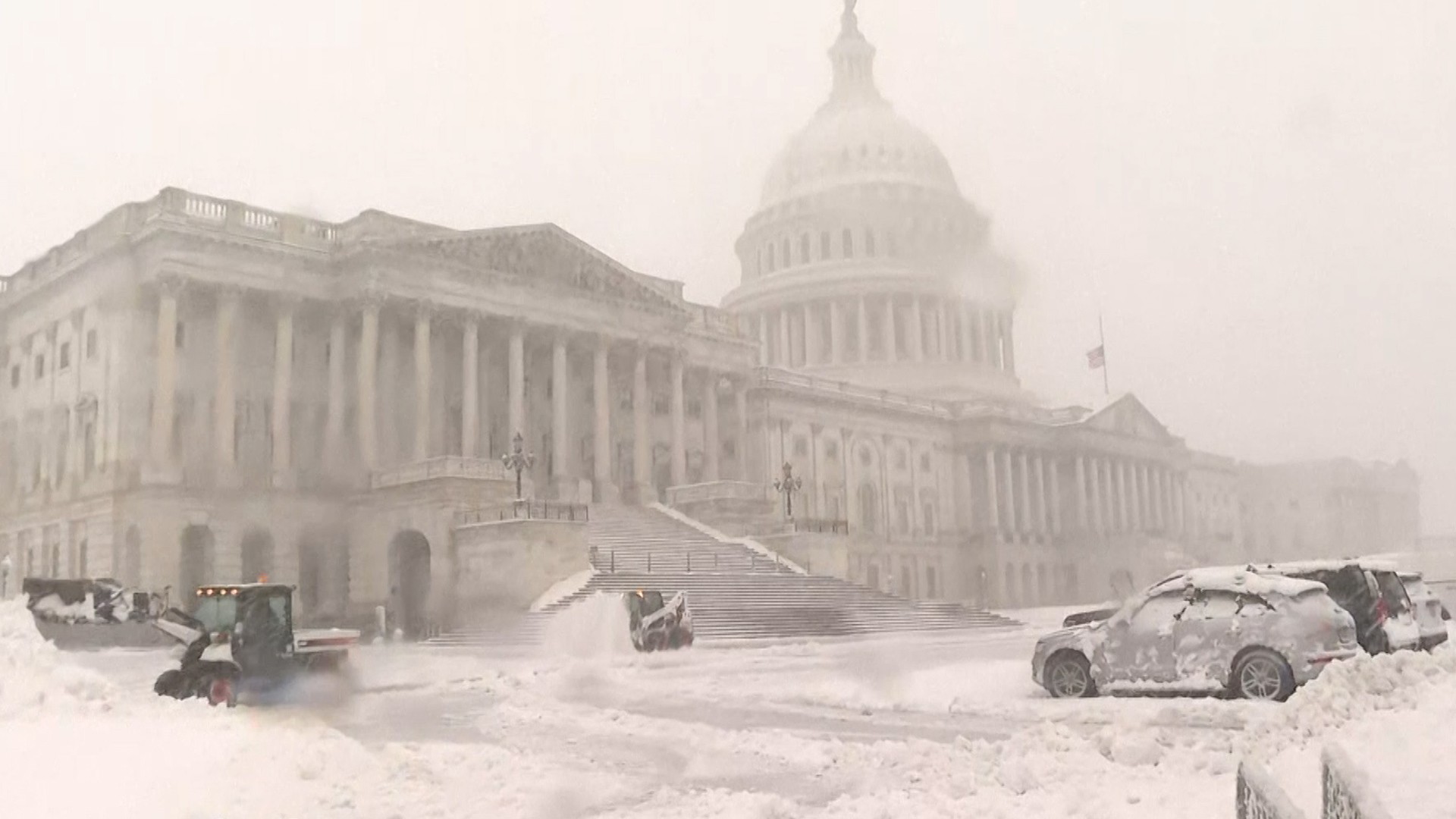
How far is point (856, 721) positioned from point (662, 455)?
42470 mm

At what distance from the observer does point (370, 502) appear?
4203cm

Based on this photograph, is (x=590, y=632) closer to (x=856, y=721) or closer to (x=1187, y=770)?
(x=856, y=721)

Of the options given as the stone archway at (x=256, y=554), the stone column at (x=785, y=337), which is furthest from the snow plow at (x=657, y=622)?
the stone column at (x=785, y=337)

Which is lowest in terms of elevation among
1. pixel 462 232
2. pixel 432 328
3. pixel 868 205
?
pixel 432 328

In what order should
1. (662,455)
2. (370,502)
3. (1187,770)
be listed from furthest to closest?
(662,455) → (370,502) → (1187,770)

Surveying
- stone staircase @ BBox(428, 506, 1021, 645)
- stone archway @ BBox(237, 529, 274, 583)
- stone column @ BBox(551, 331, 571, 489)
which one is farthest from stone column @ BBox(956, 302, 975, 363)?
stone archway @ BBox(237, 529, 274, 583)

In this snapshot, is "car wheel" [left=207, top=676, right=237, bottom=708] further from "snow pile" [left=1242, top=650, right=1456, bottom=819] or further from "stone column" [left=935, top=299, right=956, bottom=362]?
"stone column" [left=935, top=299, right=956, bottom=362]

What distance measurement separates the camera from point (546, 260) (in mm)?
48656

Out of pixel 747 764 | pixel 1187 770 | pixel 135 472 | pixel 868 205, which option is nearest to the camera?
pixel 1187 770

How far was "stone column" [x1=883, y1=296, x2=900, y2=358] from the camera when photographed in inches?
3484

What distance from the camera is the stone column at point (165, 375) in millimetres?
39500

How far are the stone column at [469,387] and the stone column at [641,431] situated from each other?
25.1ft

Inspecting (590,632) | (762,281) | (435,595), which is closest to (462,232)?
(435,595)

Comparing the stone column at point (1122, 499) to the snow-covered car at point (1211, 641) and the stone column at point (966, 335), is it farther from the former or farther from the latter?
the snow-covered car at point (1211, 641)
